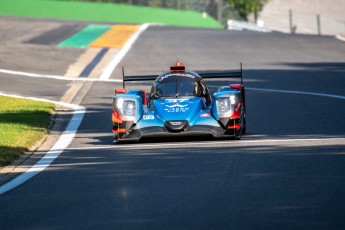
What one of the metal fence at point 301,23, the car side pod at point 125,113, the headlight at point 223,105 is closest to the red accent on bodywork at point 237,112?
the headlight at point 223,105

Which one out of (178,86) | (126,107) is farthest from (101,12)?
(126,107)

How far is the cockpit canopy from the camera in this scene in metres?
18.8

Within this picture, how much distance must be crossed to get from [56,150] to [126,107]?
59.3 inches

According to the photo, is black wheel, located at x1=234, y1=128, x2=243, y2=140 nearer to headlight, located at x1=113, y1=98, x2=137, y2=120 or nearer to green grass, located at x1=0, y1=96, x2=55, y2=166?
headlight, located at x1=113, y1=98, x2=137, y2=120

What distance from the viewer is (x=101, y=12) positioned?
263ft

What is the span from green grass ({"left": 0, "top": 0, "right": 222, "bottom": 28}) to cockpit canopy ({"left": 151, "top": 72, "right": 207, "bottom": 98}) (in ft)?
197

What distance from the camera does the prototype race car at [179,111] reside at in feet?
58.8

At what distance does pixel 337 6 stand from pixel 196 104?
69300 mm

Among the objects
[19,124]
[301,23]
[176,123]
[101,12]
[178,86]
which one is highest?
[178,86]

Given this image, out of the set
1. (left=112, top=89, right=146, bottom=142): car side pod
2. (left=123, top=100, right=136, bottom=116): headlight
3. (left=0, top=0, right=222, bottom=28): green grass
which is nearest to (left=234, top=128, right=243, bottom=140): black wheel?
(left=112, top=89, right=146, bottom=142): car side pod

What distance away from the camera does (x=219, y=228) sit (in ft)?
32.1

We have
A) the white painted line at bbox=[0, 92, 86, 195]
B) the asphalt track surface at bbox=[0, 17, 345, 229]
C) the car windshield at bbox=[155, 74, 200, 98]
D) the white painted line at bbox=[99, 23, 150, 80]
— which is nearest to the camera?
the asphalt track surface at bbox=[0, 17, 345, 229]

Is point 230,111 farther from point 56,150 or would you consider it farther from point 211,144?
point 56,150

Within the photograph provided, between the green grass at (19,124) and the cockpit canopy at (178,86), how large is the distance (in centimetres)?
223
